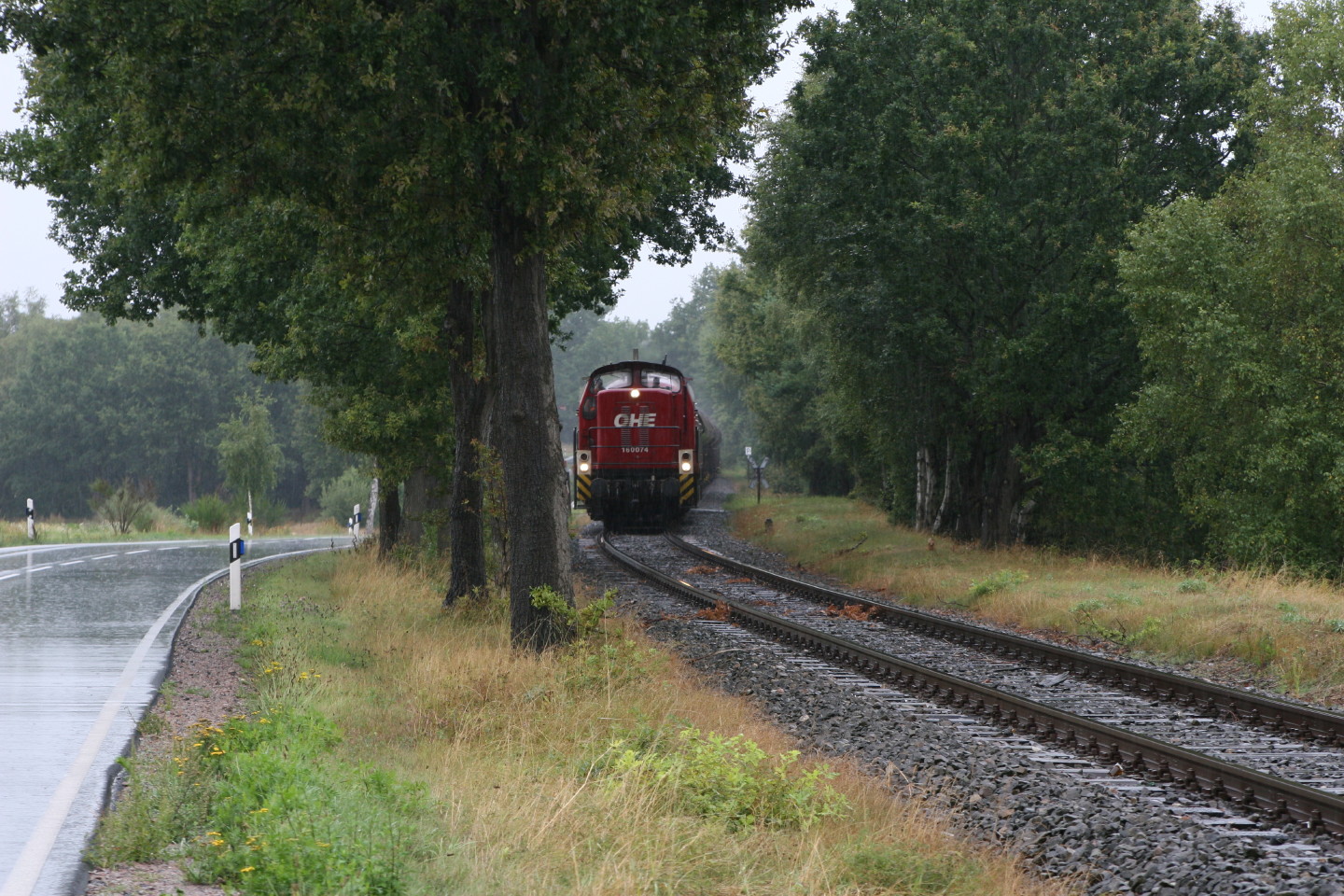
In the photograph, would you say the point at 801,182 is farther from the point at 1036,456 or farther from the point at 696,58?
the point at 696,58

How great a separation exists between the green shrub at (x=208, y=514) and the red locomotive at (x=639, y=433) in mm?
20738

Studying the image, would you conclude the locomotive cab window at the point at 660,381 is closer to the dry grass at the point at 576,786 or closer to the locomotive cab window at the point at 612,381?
the locomotive cab window at the point at 612,381

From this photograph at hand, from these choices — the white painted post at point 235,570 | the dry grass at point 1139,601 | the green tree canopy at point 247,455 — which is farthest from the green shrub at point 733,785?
the green tree canopy at point 247,455

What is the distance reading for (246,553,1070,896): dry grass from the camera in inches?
218

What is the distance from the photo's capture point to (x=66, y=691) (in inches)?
384

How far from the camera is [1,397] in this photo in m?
95.8

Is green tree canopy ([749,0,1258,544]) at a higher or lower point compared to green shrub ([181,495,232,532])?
higher

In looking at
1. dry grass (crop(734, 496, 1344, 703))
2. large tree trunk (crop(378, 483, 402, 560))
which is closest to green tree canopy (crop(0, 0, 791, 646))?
dry grass (crop(734, 496, 1344, 703))

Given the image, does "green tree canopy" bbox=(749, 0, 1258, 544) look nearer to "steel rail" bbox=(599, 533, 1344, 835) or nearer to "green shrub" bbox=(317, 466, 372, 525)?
"steel rail" bbox=(599, 533, 1344, 835)

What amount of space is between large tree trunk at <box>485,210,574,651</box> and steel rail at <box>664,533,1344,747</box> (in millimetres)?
5127

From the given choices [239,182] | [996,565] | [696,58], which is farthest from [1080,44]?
[239,182]

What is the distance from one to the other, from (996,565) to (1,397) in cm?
9211

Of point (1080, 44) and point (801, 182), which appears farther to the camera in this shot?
point (801, 182)

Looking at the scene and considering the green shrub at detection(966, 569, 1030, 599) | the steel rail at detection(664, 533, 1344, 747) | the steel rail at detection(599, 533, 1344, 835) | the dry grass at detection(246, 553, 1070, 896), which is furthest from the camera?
the green shrub at detection(966, 569, 1030, 599)
